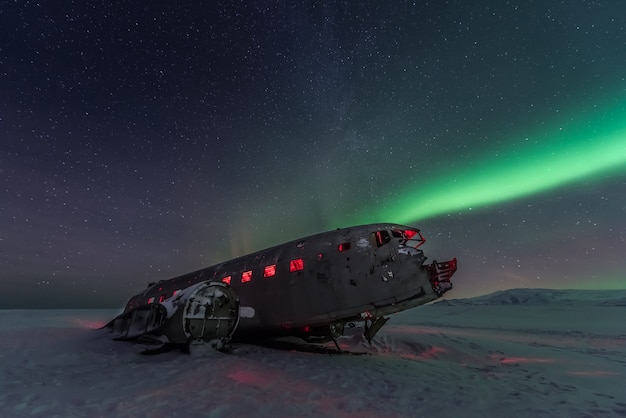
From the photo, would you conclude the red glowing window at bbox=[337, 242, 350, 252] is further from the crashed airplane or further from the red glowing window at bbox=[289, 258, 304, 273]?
the red glowing window at bbox=[289, 258, 304, 273]

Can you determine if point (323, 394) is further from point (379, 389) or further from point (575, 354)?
point (575, 354)

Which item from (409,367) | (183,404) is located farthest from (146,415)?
(409,367)

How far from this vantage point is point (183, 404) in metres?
8.12

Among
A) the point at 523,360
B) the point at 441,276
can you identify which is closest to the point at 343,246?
the point at 441,276

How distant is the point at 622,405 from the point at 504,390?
3.16 meters

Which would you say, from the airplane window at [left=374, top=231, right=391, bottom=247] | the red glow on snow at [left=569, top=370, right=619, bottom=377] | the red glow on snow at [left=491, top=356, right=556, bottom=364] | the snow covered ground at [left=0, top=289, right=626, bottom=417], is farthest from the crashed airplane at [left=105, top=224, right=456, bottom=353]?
the red glow on snow at [left=569, top=370, right=619, bottom=377]

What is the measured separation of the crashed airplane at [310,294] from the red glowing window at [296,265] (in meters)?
0.05

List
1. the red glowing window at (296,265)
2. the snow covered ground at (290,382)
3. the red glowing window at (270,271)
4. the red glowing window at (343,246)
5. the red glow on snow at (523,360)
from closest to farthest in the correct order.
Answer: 1. the snow covered ground at (290,382)
2. the red glowing window at (343,246)
3. the red glow on snow at (523,360)
4. the red glowing window at (296,265)
5. the red glowing window at (270,271)

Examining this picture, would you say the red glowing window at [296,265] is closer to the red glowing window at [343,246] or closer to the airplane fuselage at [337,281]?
the airplane fuselage at [337,281]

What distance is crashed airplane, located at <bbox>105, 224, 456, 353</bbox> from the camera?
1466 centimetres

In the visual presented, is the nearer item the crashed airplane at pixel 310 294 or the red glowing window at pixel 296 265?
the crashed airplane at pixel 310 294

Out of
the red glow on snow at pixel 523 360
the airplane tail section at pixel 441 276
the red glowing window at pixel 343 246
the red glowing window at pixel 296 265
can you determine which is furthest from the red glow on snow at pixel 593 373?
the red glowing window at pixel 296 265

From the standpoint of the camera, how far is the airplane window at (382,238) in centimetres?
1540

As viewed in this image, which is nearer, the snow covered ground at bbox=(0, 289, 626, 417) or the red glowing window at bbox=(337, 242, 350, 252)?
the snow covered ground at bbox=(0, 289, 626, 417)
